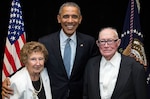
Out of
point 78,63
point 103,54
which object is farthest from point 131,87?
point 78,63

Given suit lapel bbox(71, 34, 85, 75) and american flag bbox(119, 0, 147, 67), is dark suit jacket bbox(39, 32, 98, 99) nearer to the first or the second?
suit lapel bbox(71, 34, 85, 75)

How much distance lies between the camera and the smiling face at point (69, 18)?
11.2 ft

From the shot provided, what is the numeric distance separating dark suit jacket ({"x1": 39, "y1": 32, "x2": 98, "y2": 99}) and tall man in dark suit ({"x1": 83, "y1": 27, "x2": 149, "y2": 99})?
1.11 feet

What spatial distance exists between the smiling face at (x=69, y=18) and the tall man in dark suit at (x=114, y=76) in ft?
1.41

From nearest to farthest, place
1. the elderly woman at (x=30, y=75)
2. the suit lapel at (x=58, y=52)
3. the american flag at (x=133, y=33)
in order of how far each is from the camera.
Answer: the elderly woman at (x=30, y=75) → the suit lapel at (x=58, y=52) → the american flag at (x=133, y=33)

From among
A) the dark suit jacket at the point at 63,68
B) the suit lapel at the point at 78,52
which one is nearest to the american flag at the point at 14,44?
the dark suit jacket at the point at 63,68

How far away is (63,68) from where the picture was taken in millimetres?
3395

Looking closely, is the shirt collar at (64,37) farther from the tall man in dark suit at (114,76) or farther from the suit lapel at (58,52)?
the tall man in dark suit at (114,76)

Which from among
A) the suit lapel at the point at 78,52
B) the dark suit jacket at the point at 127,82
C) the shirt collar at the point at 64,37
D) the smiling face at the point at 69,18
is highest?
the smiling face at the point at 69,18

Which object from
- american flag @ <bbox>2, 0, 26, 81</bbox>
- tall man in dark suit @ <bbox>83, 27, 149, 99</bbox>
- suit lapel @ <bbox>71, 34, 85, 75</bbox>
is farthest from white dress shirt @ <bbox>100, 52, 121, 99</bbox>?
american flag @ <bbox>2, 0, 26, 81</bbox>

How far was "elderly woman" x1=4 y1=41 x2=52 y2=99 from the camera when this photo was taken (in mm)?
3018

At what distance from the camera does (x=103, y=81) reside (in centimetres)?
309

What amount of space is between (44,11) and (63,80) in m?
3.33

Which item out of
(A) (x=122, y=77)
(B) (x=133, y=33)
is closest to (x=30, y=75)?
(A) (x=122, y=77)
